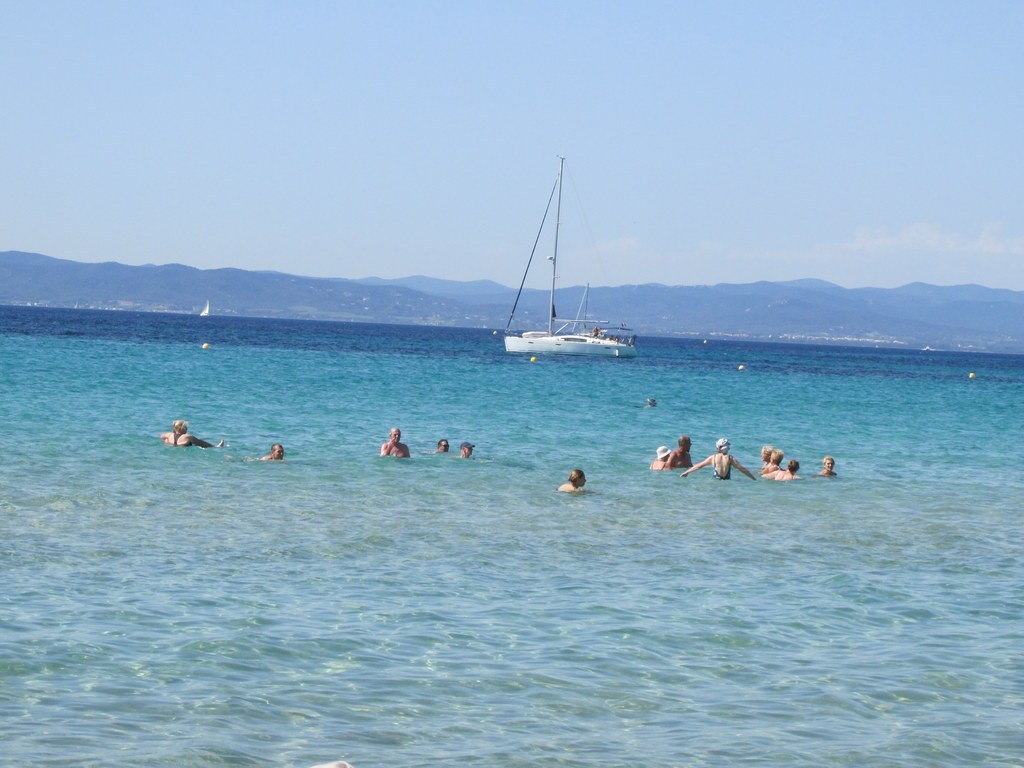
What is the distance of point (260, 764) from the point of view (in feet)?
27.2

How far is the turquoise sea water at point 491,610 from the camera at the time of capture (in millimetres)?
9047

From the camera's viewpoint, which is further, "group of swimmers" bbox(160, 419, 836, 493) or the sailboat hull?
the sailboat hull

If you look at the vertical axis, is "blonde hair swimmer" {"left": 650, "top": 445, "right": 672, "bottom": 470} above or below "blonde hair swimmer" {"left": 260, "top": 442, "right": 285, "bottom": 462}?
above

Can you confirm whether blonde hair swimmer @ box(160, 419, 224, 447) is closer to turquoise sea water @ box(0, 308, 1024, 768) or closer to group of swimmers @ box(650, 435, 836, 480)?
turquoise sea water @ box(0, 308, 1024, 768)

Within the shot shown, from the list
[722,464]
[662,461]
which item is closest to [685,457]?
[662,461]

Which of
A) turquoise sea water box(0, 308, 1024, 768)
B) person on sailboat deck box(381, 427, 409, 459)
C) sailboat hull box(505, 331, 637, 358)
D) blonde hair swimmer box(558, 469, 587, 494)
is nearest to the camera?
turquoise sea water box(0, 308, 1024, 768)

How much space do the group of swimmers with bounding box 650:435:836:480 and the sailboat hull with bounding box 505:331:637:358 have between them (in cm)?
7416

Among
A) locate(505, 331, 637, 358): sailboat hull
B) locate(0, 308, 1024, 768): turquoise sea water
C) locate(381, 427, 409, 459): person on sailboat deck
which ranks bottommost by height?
locate(0, 308, 1024, 768): turquoise sea water

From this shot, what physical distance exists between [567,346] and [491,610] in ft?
290

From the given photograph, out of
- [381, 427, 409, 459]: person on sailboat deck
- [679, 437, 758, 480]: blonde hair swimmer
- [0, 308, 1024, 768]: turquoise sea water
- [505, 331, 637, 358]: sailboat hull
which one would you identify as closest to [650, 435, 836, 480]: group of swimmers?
[679, 437, 758, 480]: blonde hair swimmer

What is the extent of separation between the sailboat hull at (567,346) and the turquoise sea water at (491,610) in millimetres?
71272

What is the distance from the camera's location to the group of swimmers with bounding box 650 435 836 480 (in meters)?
24.3

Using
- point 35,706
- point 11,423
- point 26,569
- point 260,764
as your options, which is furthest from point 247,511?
point 11,423

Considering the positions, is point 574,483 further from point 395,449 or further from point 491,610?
point 491,610
